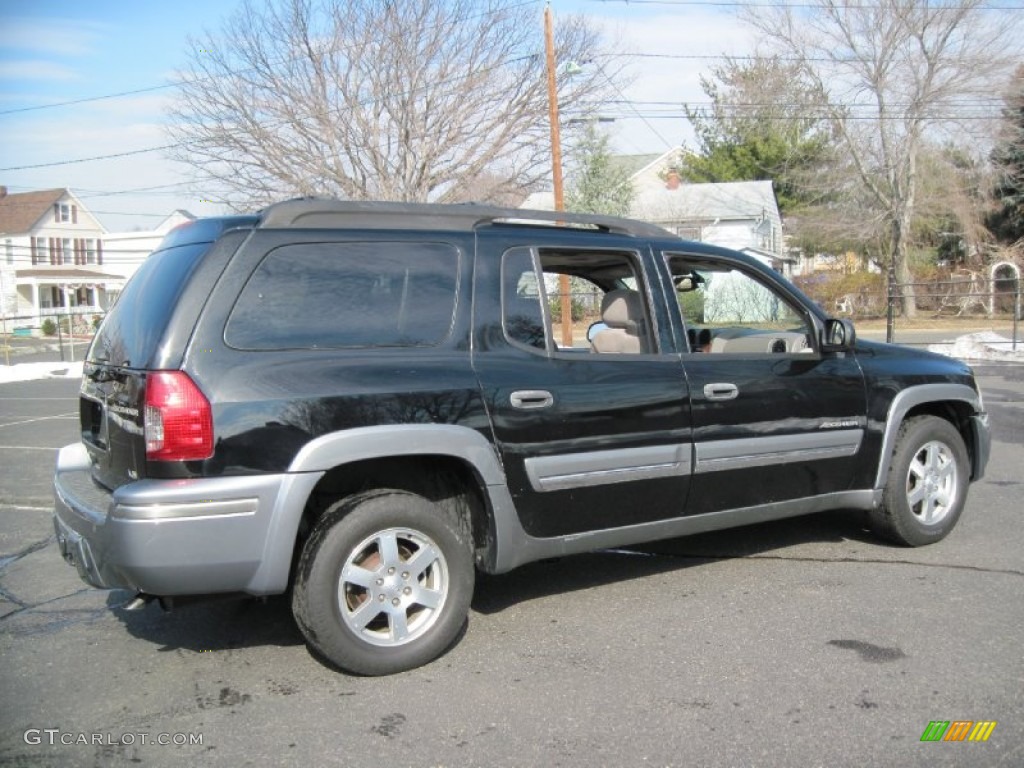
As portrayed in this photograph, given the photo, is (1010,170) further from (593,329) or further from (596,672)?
(596,672)

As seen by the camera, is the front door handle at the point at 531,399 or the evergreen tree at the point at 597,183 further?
the evergreen tree at the point at 597,183

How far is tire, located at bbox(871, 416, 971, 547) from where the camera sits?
5.46m

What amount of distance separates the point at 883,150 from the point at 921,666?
37.2 m

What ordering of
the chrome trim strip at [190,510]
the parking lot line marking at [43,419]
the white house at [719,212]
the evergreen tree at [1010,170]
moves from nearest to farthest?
the chrome trim strip at [190,510]
the parking lot line marking at [43,419]
the evergreen tree at [1010,170]
the white house at [719,212]

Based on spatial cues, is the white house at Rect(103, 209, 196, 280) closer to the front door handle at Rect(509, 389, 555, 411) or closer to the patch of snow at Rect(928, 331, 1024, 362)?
the patch of snow at Rect(928, 331, 1024, 362)

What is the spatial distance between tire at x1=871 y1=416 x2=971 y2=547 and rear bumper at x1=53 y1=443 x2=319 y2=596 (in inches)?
136

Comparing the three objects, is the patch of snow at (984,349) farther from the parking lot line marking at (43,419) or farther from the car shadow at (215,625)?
the car shadow at (215,625)

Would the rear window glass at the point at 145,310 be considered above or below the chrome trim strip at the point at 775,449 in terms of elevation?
above

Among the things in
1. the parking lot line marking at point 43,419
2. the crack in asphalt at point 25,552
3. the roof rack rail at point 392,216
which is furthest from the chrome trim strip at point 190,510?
the parking lot line marking at point 43,419

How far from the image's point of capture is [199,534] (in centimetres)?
352

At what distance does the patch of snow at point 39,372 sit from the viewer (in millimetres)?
23328

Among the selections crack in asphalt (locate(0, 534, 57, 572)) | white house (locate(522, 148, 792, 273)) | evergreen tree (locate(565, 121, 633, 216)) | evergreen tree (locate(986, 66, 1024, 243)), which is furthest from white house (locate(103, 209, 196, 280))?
crack in asphalt (locate(0, 534, 57, 572))

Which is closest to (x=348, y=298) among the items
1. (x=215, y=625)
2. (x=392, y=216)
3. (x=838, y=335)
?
(x=392, y=216)

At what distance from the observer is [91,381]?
425cm
